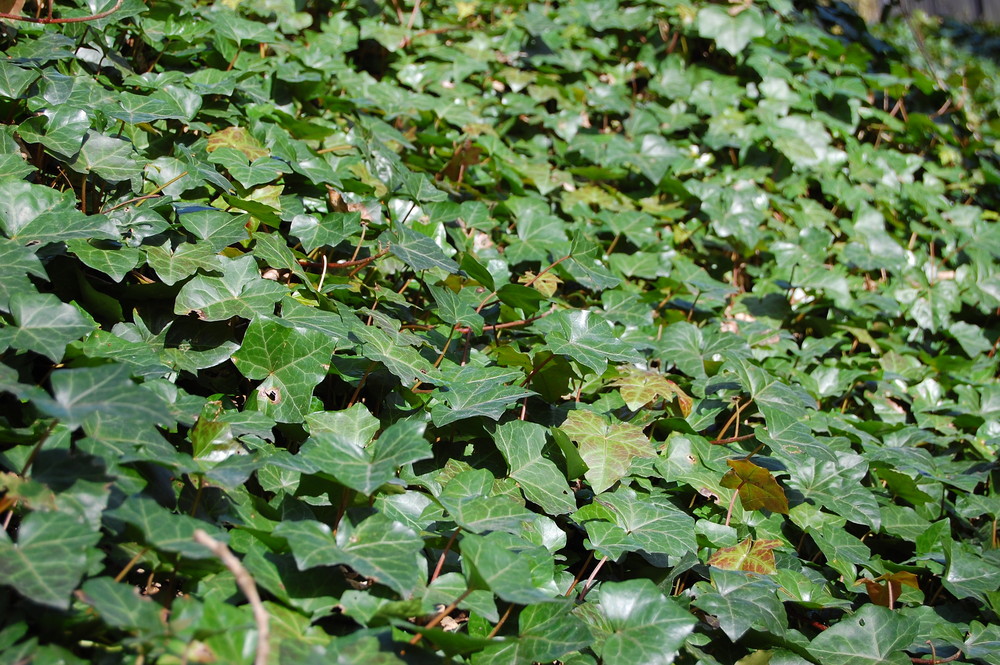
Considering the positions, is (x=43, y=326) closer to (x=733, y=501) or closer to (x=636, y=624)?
(x=636, y=624)

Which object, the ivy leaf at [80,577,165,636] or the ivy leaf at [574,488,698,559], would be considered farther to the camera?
the ivy leaf at [574,488,698,559]

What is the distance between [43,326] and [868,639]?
172cm

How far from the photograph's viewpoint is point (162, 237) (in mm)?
1718

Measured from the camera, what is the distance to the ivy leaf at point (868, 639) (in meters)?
1.52

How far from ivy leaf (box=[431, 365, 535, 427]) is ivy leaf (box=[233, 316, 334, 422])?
0.87 ft

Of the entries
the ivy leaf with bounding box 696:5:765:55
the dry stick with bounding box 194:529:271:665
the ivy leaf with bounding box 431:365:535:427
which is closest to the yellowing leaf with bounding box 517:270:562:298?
the ivy leaf with bounding box 431:365:535:427

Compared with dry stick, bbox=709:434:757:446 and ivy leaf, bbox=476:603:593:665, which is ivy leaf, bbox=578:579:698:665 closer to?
ivy leaf, bbox=476:603:593:665

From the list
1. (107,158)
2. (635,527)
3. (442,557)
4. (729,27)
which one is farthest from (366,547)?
(729,27)

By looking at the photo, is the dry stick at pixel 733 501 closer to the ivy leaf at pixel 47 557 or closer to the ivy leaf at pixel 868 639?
the ivy leaf at pixel 868 639

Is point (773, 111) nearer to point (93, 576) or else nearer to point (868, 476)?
point (868, 476)

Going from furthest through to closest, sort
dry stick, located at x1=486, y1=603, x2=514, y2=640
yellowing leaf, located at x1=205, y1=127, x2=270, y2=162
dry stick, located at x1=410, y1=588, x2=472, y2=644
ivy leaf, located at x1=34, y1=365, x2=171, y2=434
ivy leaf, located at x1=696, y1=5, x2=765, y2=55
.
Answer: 1. ivy leaf, located at x1=696, y1=5, x2=765, y2=55
2. yellowing leaf, located at x1=205, y1=127, x2=270, y2=162
3. dry stick, located at x1=486, y1=603, x2=514, y2=640
4. dry stick, located at x1=410, y1=588, x2=472, y2=644
5. ivy leaf, located at x1=34, y1=365, x2=171, y2=434

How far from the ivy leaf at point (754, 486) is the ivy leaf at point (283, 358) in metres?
0.99

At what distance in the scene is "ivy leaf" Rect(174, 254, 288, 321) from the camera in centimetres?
159

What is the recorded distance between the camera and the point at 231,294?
164cm
